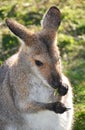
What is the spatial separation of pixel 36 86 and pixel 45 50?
1.54 feet

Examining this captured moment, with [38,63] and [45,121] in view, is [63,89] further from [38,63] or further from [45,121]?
[45,121]

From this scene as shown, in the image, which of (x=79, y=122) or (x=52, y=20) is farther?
(x=79, y=122)

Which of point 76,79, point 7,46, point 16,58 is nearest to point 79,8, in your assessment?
point 7,46

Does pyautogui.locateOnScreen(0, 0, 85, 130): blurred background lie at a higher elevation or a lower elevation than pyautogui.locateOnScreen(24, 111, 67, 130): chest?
lower

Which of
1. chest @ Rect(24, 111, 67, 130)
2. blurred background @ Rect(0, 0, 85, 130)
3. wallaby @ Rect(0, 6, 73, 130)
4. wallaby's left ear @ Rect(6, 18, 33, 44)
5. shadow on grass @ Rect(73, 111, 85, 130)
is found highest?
wallaby's left ear @ Rect(6, 18, 33, 44)

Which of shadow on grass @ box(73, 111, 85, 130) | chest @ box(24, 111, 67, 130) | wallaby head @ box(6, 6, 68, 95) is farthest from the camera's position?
shadow on grass @ box(73, 111, 85, 130)

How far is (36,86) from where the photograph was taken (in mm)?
6211

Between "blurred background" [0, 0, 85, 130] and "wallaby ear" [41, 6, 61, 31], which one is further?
"blurred background" [0, 0, 85, 130]

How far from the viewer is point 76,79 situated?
8695mm

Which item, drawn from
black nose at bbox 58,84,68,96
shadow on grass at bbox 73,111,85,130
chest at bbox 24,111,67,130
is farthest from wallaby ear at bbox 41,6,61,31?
shadow on grass at bbox 73,111,85,130

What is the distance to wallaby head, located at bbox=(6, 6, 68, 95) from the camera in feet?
19.4

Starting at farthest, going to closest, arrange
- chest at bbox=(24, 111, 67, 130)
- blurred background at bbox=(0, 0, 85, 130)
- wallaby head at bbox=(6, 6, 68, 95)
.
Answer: blurred background at bbox=(0, 0, 85, 130) < chest at bbox=(24, 111, 67, 130) < wallaby head at bbox=(6, 6, 68, 95)

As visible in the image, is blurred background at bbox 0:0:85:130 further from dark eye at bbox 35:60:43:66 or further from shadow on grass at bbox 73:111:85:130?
dark eye at bbox 35:60:43:66

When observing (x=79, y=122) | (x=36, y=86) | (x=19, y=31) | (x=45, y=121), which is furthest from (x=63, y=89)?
(x=79, y=122)
